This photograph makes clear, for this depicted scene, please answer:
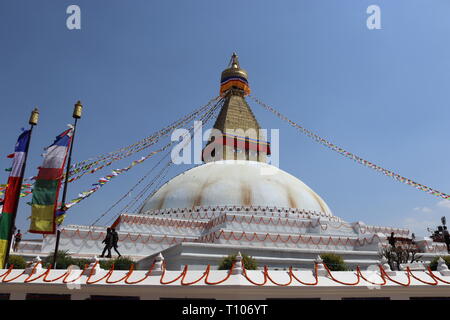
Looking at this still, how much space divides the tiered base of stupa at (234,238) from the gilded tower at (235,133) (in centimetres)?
954

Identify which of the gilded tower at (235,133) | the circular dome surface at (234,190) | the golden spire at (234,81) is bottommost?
the circular dome surface at (234,190)

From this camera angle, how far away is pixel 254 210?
23328 mm

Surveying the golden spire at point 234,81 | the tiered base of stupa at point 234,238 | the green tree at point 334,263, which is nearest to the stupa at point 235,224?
the tiered base of stupa at point 234,238

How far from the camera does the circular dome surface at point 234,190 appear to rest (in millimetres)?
24156

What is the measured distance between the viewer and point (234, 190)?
24.5 metres

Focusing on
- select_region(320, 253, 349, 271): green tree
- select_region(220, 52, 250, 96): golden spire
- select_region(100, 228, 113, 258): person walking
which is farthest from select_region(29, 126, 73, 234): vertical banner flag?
select_region(220, 52, 250, 96): golden spire

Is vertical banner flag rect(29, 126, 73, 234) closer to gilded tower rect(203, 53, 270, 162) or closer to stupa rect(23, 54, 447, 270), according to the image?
stupa rect(23, 54, 447, 270)

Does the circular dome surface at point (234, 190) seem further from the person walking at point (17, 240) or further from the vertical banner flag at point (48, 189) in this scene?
the vertical banner flag at point (48, 189)

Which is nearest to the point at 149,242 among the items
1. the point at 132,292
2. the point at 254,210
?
the point at 254,210

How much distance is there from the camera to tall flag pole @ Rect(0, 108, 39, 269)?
39.8 ft

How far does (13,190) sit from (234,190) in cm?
1462

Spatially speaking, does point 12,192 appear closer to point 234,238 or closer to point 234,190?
point 234,238
